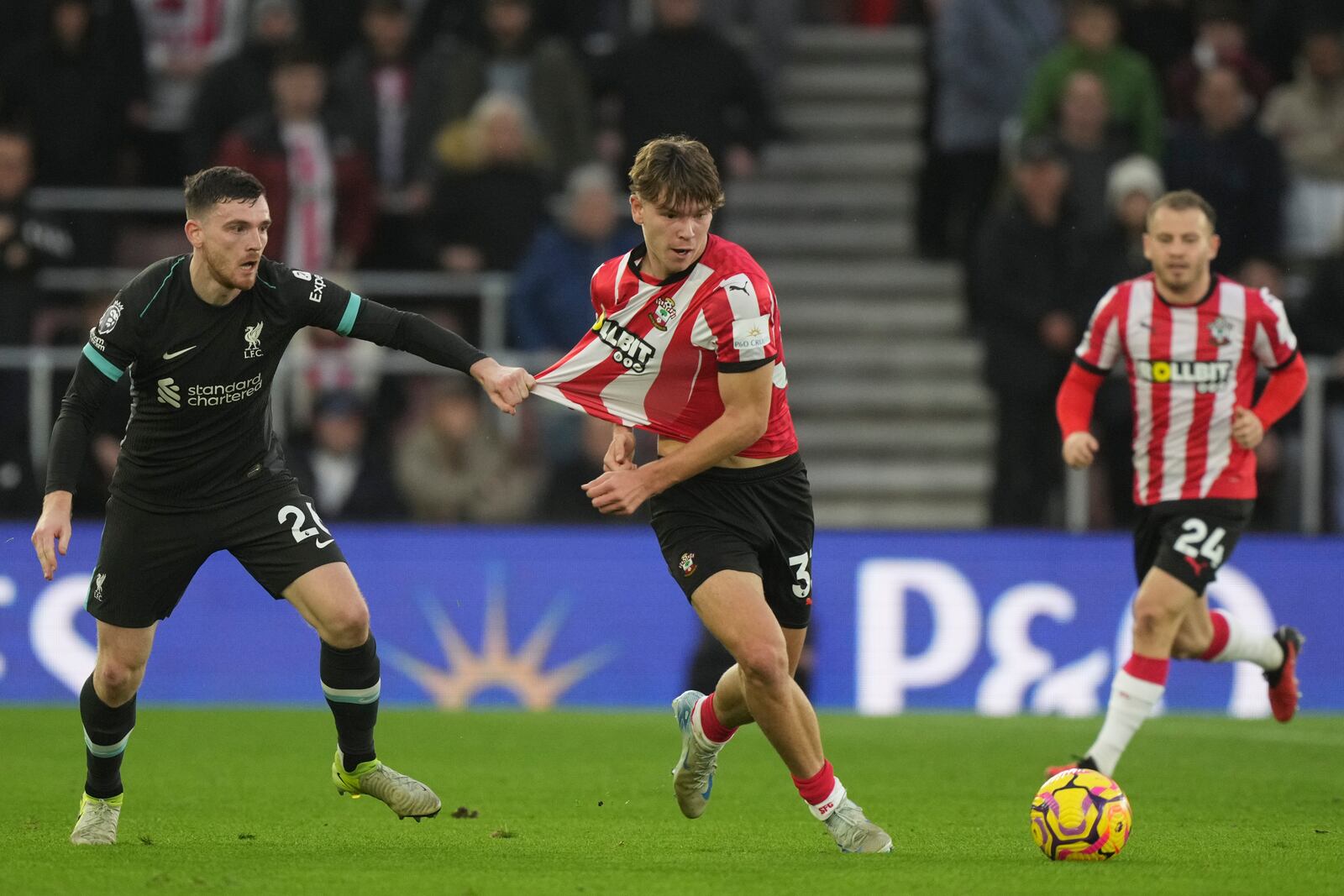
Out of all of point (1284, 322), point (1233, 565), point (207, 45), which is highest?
point (207, 45)

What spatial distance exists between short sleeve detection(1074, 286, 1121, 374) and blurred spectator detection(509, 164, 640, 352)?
5218 millimetres

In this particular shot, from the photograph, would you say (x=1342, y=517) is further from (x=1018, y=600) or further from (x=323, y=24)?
(x=323, y=24)

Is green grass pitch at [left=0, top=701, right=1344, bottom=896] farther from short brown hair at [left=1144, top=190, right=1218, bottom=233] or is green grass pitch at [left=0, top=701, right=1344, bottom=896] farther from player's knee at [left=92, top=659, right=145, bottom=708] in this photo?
short brown hair at [left=1144, top=190, right=1218, bottom=233]

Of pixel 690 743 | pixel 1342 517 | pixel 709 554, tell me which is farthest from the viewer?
pixel 1342 517

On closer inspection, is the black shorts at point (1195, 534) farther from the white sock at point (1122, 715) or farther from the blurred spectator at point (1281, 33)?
the blurred spectator at point (1281, 33)

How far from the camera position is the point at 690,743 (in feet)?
24.3

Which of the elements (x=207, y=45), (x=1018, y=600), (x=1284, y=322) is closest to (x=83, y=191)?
(x=207, y=45)

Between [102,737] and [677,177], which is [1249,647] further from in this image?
[102,737]

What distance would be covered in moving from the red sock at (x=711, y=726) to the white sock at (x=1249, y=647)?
2.83 metres

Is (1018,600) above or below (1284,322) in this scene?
below

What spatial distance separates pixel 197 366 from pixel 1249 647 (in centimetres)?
485

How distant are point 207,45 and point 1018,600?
779 cm

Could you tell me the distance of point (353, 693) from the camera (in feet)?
23.3

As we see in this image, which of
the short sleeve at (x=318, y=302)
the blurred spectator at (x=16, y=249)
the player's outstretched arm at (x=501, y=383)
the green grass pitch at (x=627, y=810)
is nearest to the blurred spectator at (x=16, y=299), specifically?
the blurred spectator at (x=16, y=249)
